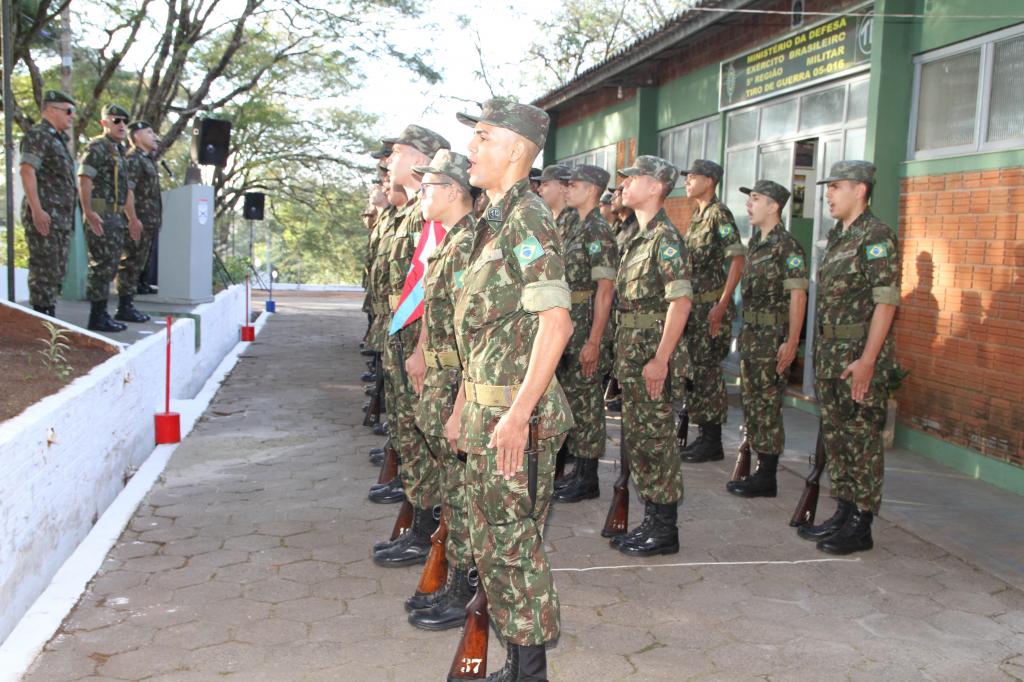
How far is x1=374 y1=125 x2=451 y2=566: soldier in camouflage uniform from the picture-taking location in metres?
4.33

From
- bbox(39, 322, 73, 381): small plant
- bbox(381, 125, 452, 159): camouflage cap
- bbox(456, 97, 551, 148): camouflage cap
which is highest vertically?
bbox(381, 125, 452, 159): camouflage cap

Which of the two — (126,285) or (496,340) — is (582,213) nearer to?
(496,340)

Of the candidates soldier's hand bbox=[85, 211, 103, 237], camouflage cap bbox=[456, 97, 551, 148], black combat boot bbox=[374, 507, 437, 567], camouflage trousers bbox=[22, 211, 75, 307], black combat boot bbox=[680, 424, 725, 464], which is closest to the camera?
camouflage cap bbox=[456, 97, 551, 148]

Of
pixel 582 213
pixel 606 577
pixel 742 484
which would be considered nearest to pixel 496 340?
pixel 606 577

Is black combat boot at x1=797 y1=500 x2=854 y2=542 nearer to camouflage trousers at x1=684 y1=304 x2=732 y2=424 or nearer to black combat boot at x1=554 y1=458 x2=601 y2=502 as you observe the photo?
black combat boot at x1=554 y1=458 x2=601 y2=502

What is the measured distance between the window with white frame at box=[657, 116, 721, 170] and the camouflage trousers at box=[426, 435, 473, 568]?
8.11 meters

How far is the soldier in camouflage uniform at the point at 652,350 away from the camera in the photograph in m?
4.43

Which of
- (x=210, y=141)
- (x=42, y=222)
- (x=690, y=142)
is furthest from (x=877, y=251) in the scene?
(x=210, y=141)

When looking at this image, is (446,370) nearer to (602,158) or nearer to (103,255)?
(103,255)

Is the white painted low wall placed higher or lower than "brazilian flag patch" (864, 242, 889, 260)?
lower

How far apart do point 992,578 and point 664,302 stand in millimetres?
2047

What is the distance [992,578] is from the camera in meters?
Answer: 4.34

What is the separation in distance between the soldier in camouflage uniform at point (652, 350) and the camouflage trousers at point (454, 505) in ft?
4.06

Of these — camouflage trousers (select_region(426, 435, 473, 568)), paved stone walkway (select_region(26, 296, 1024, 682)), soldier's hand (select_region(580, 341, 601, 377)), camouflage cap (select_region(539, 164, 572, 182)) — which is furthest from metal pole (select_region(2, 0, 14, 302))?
camouflage trousers (select_region(426, 435, 473, 568))
